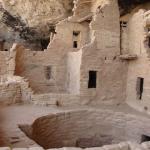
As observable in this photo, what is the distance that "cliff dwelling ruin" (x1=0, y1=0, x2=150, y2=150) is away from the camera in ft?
33.9

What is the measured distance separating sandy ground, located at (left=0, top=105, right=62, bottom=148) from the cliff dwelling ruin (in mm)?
23

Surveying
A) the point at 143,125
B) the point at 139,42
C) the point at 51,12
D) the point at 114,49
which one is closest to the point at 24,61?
the point at 51,12

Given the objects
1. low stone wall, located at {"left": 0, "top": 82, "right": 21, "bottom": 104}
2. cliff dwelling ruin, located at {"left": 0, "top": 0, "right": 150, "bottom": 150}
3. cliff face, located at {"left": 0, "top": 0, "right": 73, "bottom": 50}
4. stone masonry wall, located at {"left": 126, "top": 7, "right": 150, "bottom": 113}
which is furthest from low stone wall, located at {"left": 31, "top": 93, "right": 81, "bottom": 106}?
cliff face, located at {"left": 0, "top": 0, "right": 73, "bottom": 50}

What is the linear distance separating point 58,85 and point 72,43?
87.4 inches

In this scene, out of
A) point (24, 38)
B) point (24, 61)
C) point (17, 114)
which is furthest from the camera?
point (24, 38)

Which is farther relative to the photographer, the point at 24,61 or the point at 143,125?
the point at 24,61

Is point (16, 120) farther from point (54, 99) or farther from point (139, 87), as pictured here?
point (139, 87)

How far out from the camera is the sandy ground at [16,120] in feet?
22.8

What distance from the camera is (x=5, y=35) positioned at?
59.1 ft

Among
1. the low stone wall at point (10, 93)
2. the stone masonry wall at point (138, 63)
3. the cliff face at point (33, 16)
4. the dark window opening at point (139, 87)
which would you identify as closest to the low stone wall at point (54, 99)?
the low stone wall at point (10, 93)

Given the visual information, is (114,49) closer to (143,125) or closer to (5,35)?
(143,125)

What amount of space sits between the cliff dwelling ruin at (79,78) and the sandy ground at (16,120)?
2 centimetres

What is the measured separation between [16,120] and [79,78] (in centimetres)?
399

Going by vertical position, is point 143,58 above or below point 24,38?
below
